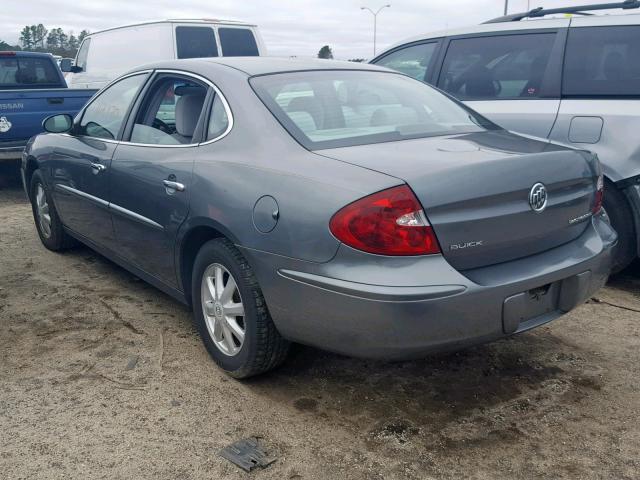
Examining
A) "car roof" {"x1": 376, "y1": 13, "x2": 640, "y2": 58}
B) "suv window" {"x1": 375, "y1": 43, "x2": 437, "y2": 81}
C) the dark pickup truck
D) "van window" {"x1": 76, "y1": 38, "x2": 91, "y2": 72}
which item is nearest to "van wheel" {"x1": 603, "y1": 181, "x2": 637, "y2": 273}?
"car roof" {"x1": 376, "y1": 13, "x2": 640, "y2": 58}

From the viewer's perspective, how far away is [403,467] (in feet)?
8.57

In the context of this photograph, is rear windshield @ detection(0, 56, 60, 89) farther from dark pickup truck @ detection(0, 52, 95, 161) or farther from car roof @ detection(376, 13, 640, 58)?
car roof @ detection(376, 13, 640, 58)

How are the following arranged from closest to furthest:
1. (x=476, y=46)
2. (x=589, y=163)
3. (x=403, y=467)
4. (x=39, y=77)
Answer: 1. (x=403, y=467)
2. (x=589, y=163)
3. (x=476, y=46)
4. (x=39, y=77)

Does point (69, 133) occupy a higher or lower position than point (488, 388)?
higher

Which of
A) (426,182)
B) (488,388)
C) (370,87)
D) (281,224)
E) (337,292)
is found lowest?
(488,388)

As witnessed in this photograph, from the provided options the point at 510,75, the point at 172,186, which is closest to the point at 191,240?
the point at 172,186

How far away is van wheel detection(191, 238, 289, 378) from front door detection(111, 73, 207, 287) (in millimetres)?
283

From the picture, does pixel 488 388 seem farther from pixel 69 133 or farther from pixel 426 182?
pixel 69 133

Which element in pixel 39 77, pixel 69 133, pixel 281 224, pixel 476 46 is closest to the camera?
pixel 281 224

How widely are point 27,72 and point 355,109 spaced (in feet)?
25.5

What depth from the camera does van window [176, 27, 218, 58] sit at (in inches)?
422

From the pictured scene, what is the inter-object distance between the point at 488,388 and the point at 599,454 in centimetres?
65

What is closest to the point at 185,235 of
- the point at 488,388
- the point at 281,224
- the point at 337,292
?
the point at 281,224

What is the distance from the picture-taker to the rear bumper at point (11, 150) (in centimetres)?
778
